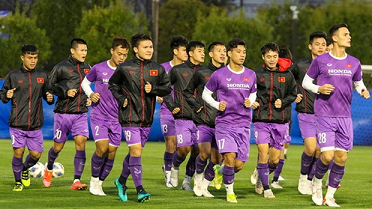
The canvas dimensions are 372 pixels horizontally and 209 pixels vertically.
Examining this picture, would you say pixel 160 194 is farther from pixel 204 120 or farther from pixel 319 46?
pixel 319 46

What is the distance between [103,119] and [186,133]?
5.85 ft

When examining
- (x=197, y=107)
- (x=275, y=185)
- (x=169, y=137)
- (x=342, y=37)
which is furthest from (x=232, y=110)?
(x=169, y=137)

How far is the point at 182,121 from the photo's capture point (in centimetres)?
1425

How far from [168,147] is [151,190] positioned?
4.79 ft

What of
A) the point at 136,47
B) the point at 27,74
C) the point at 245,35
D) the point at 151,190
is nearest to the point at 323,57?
the point at 136,47

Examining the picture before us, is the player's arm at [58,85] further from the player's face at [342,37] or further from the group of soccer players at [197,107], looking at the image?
the player's face at [342,37]

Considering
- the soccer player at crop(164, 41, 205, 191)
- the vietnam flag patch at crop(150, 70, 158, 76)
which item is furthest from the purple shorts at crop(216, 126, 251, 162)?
the soccer player at crop(164, 41, 205, 191)

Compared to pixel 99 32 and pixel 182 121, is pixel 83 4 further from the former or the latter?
pixel 182 121

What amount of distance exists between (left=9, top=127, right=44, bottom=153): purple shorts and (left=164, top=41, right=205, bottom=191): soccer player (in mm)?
2203

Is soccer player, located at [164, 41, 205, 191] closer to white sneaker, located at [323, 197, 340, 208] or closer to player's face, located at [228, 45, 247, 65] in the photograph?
player's face, located at [228, 45, 247, 65]

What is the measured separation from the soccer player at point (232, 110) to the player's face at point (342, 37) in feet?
4.07

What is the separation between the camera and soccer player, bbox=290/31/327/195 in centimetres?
1377

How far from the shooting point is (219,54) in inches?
528

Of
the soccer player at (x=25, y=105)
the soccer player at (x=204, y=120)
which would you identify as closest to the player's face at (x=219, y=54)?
the soccer player at (x=204, y=120)
